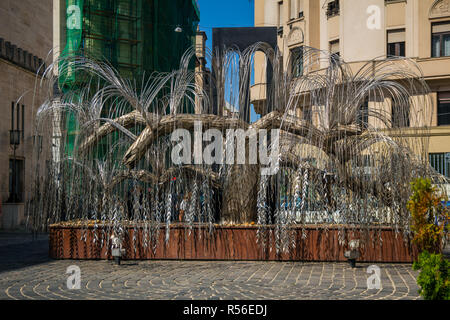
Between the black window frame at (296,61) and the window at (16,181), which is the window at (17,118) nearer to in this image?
the window at (16,181)

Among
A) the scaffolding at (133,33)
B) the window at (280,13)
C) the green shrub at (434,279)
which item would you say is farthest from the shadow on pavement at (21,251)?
the window at (280,13)

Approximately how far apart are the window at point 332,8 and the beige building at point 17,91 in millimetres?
15130

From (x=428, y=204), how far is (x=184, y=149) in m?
6.53

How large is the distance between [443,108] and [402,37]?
412 cm

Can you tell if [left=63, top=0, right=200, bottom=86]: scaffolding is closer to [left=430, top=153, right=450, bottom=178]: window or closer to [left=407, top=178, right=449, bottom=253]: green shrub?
[left=430, top=153, right=450, bottom=178]: window

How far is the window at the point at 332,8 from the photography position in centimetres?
3130

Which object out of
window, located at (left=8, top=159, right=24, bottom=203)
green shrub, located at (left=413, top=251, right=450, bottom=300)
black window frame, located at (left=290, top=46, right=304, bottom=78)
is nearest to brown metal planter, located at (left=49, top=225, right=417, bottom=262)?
black window frame, located at (left=290, top=46, right=304, bottom=78)

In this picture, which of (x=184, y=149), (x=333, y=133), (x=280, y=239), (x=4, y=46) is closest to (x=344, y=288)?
(x=280, y=239)

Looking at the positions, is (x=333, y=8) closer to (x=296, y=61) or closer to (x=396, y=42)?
(x=396, y=42)

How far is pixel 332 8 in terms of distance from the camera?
3156cm

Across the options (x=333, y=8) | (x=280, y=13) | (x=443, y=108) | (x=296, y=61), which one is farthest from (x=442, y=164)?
(x=296, y=61)

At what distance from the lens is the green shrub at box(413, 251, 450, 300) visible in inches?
237

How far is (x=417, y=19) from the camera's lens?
92.4 feet
